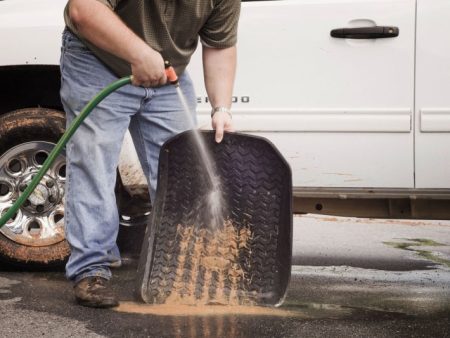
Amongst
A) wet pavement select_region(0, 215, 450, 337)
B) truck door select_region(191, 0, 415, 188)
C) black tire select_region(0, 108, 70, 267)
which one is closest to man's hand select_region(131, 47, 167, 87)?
wet pavement select_region(0, 215, 450, 337)

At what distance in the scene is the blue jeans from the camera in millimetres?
4121

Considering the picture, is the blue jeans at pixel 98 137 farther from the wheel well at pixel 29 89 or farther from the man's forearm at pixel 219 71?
the wheel well at pixel 29 89

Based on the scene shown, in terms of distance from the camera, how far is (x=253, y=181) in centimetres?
377

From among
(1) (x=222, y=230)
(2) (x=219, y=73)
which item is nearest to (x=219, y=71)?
(2) (x=219, y=73)

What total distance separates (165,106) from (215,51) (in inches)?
12.9

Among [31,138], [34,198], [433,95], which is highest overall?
[433,95]

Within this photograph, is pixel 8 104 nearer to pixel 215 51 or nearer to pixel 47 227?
pixel 47 227

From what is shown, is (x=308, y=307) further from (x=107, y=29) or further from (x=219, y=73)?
(x=107, y=29)

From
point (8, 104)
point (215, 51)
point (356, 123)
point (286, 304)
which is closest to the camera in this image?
point (215, 51)

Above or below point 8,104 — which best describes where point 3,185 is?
below

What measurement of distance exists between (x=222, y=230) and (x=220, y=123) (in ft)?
1.35

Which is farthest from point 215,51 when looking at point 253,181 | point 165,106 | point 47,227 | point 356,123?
point 47,227

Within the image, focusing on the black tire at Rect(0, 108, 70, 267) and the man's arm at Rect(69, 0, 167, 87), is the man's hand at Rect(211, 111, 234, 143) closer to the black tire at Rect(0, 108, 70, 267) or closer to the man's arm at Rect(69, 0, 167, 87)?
the man's arm at Rect(69, 0, 167, 87)

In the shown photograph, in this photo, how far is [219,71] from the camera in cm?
418
